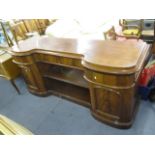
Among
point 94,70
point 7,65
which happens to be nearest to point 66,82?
point 94,70

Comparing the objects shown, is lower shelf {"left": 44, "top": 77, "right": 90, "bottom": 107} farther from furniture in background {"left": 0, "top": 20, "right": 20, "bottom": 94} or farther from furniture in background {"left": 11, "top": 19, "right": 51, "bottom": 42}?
furniture in background {"left": 11, "top": 19, "right": 51, "bottom": 42}

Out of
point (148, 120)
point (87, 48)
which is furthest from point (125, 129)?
point (87, 48)

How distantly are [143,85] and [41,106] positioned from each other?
4.30ft

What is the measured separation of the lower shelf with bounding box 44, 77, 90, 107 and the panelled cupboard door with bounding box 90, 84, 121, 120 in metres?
0.31

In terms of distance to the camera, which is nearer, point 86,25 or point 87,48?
point 87,48

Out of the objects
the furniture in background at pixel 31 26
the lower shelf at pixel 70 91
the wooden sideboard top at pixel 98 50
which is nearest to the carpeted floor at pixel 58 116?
the lower shelf at pixel 70 91

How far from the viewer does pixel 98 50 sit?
154 centimetres

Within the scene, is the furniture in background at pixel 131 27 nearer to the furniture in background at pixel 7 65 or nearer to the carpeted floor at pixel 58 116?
the carpeted floor at pixel 58 116

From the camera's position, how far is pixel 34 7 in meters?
1.15

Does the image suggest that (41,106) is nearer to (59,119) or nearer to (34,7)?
(59,119)

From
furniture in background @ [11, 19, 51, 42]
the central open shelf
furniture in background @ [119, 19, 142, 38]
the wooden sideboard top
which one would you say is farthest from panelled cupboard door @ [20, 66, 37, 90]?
furniture in background @ [119, 19, 142, 38]

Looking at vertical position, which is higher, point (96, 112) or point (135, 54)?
point (135, 54)

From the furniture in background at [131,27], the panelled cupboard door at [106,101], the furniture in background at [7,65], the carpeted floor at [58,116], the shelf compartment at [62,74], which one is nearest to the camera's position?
the panelled cupboard door at [106,101]

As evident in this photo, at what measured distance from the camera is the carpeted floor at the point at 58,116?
174cm
